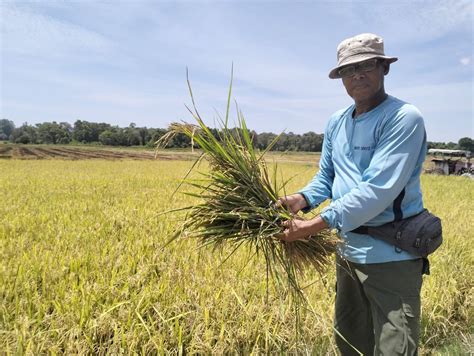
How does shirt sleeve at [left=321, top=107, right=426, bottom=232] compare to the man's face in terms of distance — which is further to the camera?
the man's face

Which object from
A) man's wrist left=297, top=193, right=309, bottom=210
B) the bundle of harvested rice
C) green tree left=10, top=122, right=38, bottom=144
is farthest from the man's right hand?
green tree left=10, top=122, right=38, bottom=144

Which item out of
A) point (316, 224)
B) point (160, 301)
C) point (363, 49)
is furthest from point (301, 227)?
point (160, 301)

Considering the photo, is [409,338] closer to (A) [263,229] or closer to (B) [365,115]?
(A) [263,229]

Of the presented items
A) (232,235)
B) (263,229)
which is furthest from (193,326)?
(263,229)

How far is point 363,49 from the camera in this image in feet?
4.89

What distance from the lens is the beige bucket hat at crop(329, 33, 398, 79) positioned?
4.88ft

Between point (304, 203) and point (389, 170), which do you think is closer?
point (389, 170)

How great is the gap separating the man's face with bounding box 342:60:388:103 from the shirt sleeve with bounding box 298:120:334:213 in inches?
15.5

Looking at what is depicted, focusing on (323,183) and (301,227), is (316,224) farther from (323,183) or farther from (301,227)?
(323,183)

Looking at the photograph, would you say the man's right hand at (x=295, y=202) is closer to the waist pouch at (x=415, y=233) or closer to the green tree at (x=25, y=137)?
the waist pouch at (x=415, y=233)

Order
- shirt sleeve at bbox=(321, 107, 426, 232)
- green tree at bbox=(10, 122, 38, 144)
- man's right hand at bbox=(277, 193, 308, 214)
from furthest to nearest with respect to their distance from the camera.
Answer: green tree at bbox=(10, 122, 38, 144), man's right hand at bbox=(277, 193, 308, 214), shirt sleeve at bbox=(321, 107, 426, 232)

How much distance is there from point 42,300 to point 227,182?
1.76 m

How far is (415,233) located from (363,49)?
93 cm

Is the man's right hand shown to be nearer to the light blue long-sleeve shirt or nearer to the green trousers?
the light blue long-sleeve shirt
